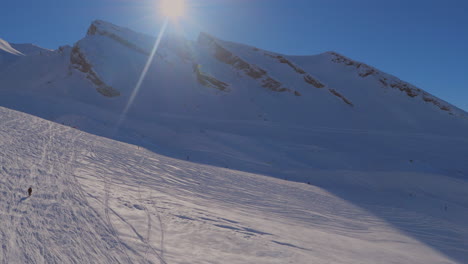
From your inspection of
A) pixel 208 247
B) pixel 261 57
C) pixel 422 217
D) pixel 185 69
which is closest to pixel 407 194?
pixel 422 217

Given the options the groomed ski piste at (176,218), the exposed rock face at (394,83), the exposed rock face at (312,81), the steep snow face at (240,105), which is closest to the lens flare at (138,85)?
the steep snow face at (240,105)

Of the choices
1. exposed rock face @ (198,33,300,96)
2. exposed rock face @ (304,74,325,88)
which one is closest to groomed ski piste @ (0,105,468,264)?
exposed rock face @ (198,33,300,96)

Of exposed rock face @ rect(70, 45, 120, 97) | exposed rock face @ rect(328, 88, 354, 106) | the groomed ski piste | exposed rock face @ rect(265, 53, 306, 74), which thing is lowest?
the groomed ski piste

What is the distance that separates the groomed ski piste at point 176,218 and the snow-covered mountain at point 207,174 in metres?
0.02

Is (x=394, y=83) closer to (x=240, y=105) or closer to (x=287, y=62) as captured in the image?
(x=287, y=62)

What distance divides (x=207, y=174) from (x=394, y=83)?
3482 cm

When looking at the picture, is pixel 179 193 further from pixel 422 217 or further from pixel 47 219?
pixel 422 217

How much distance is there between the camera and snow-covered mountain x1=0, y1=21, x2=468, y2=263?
85.7 inches

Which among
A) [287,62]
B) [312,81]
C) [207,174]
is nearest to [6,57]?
[287,62]

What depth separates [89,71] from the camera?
69.6 feet

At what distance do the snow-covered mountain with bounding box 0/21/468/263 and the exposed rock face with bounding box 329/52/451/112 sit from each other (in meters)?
4.23

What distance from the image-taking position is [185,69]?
88.3ft

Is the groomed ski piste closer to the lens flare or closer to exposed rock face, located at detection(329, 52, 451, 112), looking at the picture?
the lens flare

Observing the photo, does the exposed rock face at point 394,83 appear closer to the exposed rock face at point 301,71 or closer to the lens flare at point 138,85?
the exposed rock face at point 301,71
